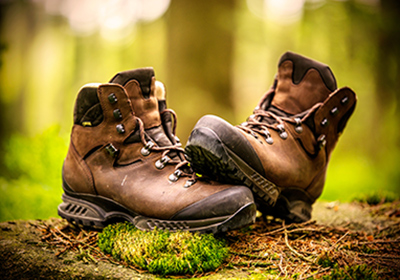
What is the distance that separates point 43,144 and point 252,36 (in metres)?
5.89

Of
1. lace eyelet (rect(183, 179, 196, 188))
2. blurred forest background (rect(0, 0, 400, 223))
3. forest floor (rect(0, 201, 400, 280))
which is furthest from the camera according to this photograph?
blurred forest background (rect(0, 0, 400, 223))

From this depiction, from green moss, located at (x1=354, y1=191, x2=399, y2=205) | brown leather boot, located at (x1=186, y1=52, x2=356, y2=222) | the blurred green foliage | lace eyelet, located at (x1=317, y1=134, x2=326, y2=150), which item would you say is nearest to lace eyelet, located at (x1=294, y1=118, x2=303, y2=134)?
brown leather boot, located at (x1=186, y1=52, x2=356, y2=222)

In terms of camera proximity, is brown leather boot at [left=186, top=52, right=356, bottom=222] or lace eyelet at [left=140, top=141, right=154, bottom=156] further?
lace eyelet at [left=140, top=141, right=154, bottom=156]

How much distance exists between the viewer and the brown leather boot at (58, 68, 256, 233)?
1.52 meters

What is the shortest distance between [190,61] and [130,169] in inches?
75.6

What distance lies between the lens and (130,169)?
1.67m

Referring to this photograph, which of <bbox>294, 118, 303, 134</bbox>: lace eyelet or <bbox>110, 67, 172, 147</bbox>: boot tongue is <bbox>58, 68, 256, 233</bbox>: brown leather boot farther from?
<bbox>294, 118, 303, 134</bbox>: lace eyelet

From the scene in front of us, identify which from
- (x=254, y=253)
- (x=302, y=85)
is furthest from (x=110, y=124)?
→ (x=302, y=85)

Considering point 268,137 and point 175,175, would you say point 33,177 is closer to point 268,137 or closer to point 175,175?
point 175,175

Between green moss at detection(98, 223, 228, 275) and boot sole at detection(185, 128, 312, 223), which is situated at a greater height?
boot sole at detection(185, 128, 312, 223)

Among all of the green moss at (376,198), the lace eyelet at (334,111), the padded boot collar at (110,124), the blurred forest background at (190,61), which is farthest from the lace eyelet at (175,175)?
the green moss at (376,198)

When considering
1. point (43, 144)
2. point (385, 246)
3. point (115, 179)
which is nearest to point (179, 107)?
point (43, 144)

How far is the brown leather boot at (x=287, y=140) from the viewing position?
1.55m

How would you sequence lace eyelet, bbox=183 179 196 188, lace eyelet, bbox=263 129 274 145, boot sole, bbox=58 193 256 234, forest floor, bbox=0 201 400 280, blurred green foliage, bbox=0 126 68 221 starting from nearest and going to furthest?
forest floor, bbox=0 201 400 280
boot sole, bbox=58 193 256 234
lace eyelet, bbox=183 179 196 188
lace eyelet, bbox=263 129 274 145
blurred green foliage, bbox=0 126 68 221
